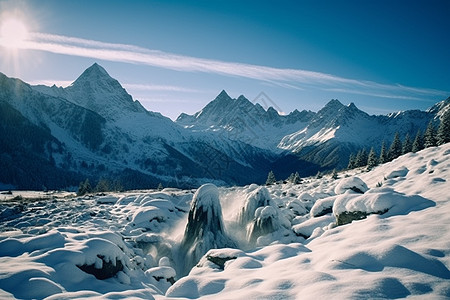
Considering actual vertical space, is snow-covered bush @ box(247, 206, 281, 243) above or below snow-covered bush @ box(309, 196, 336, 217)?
below

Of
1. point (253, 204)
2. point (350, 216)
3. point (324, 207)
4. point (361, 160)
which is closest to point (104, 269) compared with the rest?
point (350, 216)

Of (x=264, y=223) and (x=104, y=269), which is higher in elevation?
(x=104, y=269)

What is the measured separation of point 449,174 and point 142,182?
186 meters

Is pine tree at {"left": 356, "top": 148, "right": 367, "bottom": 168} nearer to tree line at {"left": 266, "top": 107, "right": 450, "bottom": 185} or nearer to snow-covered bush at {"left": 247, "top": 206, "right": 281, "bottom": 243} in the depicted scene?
tree line at {"left": 266, "top": 107, "right": 450, "bottom": 185}

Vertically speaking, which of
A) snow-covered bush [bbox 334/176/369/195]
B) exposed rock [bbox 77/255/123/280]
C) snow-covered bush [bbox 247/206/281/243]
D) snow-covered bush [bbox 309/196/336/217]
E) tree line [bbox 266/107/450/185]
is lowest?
snow-covered bush [bbox 247/206/281/243]

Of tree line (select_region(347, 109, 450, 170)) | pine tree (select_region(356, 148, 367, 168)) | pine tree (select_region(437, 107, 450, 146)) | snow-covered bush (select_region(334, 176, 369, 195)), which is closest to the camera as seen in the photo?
snow-covered bush (select_region(334, 176, 369, 195))

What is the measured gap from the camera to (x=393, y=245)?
693cm

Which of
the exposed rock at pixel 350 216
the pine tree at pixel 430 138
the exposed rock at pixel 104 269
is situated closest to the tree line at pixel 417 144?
the pine tree at pixel 430 138

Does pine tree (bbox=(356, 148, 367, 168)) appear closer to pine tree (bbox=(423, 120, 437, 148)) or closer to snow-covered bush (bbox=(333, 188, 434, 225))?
pine tree (bbox=(423, 120, 437, 148))

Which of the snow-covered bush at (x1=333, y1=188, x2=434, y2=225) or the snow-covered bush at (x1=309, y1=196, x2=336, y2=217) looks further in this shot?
the snow-covered bush at (x1=309, y1=196, x2=336, y2=217)

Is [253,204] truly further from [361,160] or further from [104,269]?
[361,160]

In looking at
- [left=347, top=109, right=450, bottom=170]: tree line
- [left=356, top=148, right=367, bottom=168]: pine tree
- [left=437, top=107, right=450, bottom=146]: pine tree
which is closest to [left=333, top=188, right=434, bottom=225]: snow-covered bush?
[left=347, top=109, right=450, bottom=170]: tree line

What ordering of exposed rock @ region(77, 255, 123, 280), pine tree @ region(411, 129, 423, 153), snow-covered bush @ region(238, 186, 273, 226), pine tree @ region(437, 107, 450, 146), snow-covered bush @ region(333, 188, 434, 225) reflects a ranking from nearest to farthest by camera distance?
exposed rock @ region(77, 255, 123, 280) → snow-covered bush @ region(333, 188, 434, 225) → snow-covered bush @ region(238, 186, 273, 226) → pine tree @ region(437, 107, 450, 146) → pine tree @ region(411, 129, 423, 153)

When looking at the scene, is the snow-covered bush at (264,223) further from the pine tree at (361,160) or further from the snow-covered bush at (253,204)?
the pine tree at (361,160)
